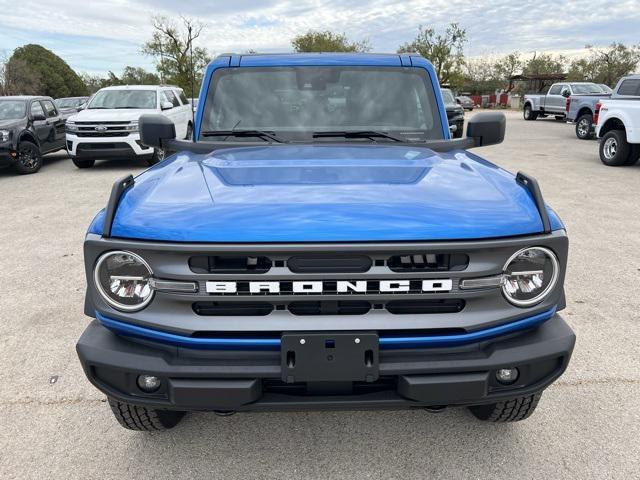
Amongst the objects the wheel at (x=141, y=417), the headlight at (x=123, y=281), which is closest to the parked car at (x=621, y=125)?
the wheel at (x=141, y=417)

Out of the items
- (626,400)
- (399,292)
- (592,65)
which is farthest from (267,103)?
(592,65)

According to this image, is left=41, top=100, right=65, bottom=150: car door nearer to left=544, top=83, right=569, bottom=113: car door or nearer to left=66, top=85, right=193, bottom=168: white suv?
left=66, top=85, right=193, bottom=168: white suv

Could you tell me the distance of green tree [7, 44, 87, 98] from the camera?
190ft

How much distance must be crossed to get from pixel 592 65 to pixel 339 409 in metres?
57.3

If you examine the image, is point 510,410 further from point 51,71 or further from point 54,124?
point 51,71

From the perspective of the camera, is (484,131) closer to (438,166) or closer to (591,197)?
(438,166)

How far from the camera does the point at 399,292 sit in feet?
Answer: 6.40

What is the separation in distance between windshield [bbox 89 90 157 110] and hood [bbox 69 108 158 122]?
311 mm

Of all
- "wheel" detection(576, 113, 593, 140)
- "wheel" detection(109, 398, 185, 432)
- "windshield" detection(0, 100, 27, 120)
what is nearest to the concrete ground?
"wheel" detection(109, 398, 185, 432)

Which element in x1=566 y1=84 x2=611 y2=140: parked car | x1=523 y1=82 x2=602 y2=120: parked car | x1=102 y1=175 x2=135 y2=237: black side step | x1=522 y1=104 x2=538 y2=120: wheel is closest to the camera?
x1=102 y1=175 x2=135 y2=237: black side step

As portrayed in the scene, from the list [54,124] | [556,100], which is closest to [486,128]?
[54,124]

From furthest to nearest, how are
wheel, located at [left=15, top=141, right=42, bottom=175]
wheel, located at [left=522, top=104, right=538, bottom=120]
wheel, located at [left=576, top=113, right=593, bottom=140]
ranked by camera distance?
wheel, located at [left=522, top=104, right=538, bottom=120], wheel, located at [left=576, top=113, right=593, bottom=140], wheel, located at [left=15, top=141, right=42, bottom=175]

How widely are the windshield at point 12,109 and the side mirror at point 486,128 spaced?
11517 mm

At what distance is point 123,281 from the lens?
80.1 inches
